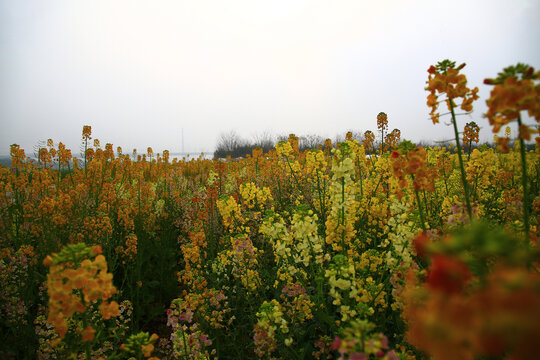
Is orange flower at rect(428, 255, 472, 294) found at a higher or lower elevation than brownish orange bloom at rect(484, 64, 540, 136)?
lower

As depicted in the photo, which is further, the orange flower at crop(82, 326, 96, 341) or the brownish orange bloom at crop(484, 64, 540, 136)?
the orange flower at crop(82, 326, 96, 341)

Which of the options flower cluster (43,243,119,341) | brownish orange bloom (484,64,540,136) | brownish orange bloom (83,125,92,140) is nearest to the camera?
brownish orange bloom (484,64,540,136)

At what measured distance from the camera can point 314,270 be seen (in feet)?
8.98

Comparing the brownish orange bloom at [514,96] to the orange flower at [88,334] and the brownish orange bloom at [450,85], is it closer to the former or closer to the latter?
the brownish orange bloom at [450,85]

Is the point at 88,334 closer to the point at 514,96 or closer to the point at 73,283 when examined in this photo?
the point at 73,283

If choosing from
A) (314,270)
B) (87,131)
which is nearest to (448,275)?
(314,270)

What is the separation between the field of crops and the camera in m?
0.55

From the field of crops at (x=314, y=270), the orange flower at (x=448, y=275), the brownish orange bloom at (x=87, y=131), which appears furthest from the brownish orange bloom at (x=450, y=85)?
the brownish orange bloom at (x=87, y=131)

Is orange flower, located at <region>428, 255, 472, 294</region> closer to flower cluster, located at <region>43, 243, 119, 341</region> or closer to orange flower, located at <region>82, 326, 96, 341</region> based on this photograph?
flower cluster, located at <region>43, 243, 119, 341</region>

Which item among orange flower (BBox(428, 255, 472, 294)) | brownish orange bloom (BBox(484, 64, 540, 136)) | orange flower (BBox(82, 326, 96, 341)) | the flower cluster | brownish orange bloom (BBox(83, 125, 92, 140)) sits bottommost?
orange flower (BBox(82, 326, 96, 341))

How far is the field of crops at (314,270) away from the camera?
551mm

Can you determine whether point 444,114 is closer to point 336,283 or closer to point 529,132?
point 529,132

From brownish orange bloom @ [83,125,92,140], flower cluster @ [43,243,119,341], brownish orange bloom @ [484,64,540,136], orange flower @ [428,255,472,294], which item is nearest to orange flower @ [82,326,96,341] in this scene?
flower cluster @ [43,243,119,341]

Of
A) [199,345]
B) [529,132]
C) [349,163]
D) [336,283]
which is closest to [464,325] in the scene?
[529,132]
